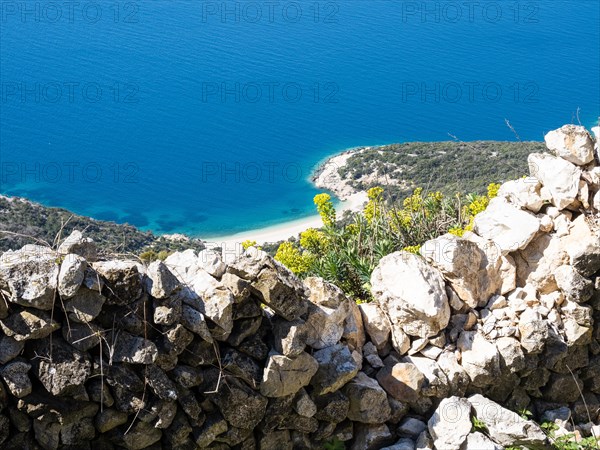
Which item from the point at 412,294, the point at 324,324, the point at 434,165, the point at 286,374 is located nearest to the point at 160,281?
the point at 286,374

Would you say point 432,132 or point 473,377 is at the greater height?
point 473,377

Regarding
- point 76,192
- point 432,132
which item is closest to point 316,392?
point 76,192

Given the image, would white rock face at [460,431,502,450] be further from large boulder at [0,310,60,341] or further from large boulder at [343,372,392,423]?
large boulder at [0,310,60,341]

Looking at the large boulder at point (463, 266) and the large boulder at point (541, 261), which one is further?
the large boulder at point (541, 261)

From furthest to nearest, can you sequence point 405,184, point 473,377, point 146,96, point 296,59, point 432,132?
1. point 296,59
2. point 146,96
3. point 432,132
4. point 405,184
5. point 473,377

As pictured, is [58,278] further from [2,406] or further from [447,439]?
[447,439]

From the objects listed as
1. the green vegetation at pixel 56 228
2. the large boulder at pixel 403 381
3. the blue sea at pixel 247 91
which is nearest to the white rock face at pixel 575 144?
the large boulder at pixel 403 381

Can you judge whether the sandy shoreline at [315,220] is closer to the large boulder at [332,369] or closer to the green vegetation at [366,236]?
the green vegetation at [366,236]
